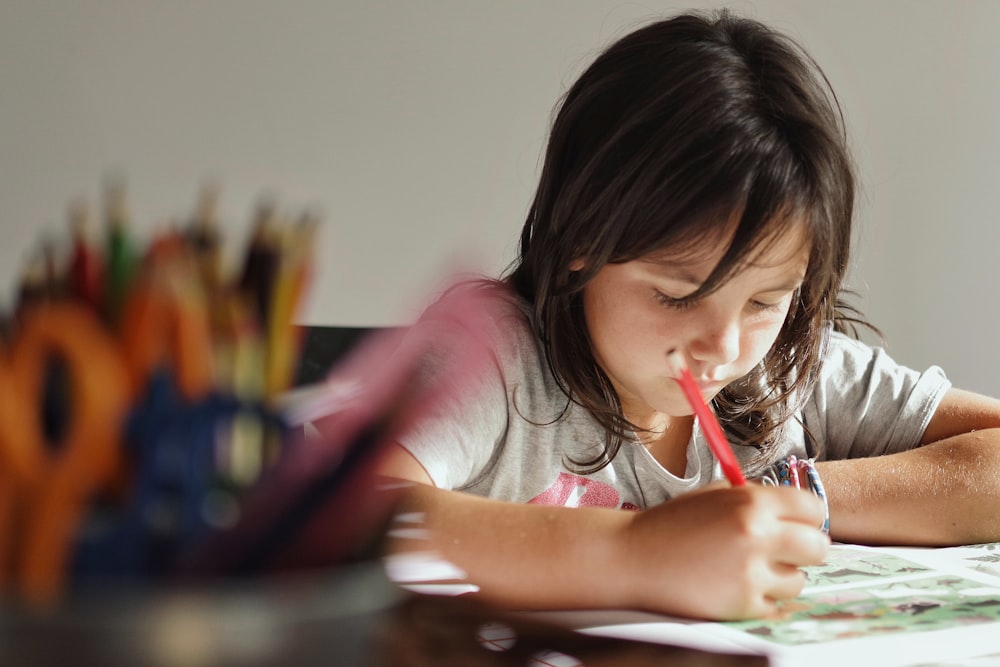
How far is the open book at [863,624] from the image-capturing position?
1.34ft

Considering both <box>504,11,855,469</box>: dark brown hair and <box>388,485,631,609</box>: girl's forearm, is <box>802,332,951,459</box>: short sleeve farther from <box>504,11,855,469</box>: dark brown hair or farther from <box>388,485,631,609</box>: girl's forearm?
<box>388,485,631,609</box>: girl's forearm

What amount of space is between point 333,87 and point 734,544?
1118 millimetres

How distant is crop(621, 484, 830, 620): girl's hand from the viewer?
451mm

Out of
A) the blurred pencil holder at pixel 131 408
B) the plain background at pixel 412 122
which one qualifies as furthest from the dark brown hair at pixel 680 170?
the plain background at pixel 412 122

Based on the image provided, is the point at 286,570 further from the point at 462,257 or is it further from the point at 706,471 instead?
the point at 706,471

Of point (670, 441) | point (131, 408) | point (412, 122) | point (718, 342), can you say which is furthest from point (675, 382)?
point (412, 122)

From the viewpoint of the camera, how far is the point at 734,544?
0.45 metres

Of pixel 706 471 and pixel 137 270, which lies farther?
pixel 706 471

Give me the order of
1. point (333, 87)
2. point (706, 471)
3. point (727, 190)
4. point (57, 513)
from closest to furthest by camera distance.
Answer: point (57, 513)
point (727, 190)
point (706, 471)
point (333, 87)

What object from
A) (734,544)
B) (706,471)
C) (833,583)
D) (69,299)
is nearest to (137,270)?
(69,299)

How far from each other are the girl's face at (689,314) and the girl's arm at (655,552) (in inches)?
5.4

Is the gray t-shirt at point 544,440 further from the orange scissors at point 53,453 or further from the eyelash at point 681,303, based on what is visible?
the orange scissors at point 53,453

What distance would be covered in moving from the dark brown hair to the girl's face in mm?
11

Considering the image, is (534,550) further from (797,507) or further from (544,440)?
(544,440)
